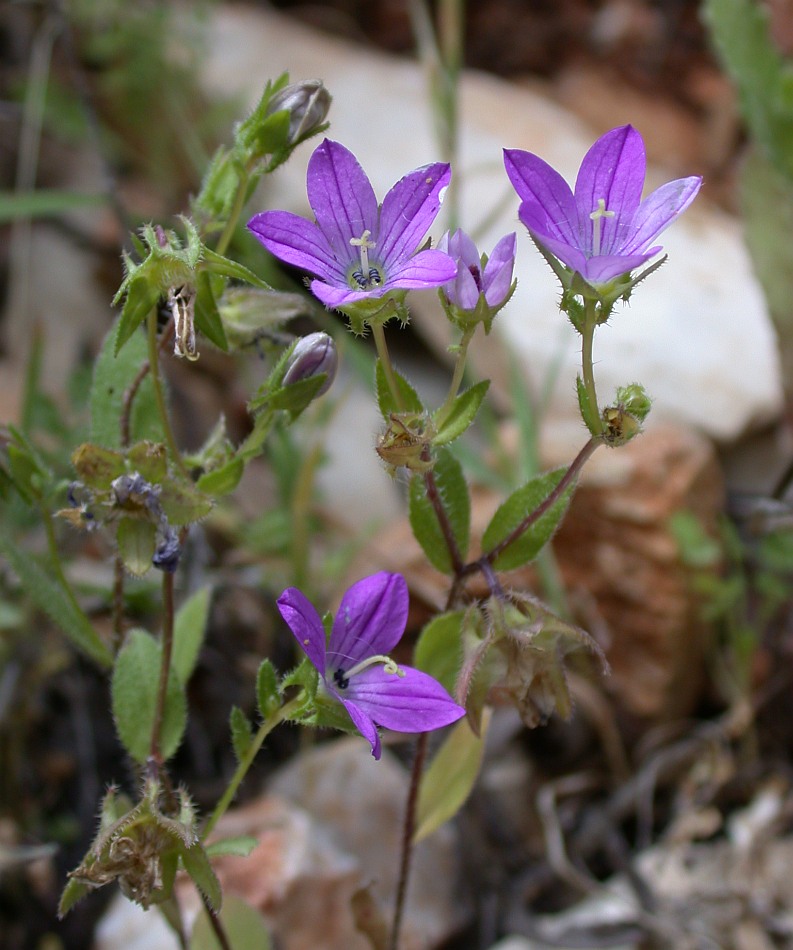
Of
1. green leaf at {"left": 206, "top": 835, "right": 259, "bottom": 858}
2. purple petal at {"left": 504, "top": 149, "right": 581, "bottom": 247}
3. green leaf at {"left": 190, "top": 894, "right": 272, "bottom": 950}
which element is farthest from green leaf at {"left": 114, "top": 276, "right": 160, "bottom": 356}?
green leaf at {"left": 190, "top": 894, "right": 272, "bottom": 950}

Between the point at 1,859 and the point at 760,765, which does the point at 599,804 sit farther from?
the point at 1,859

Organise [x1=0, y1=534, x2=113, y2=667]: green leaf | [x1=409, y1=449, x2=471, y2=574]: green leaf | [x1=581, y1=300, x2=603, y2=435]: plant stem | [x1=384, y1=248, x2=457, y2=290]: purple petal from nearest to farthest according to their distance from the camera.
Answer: [x1=384, y1=248, x2=457, y2=290]: purple petal
[x1=581, y1=300, x2=603, y2=435]: plant stem
[x1=409, y1=449, x2=471, y2=574]: green leaf
[x1=0, y1=534, x2=113, y2=667]: green leaf

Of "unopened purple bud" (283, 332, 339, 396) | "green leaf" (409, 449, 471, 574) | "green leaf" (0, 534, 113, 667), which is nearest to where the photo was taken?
Answer: "unopened purple bud" (283, 332, 339, 396)

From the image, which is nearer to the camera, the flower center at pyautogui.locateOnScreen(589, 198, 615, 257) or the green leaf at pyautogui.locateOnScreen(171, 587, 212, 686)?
the flower center at pyautogui.locateOnScreen(589, 198, 615, 257)

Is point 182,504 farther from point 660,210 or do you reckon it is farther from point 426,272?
point 660,210

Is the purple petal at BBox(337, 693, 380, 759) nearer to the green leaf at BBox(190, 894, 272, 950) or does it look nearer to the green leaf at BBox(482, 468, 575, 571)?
the green leaf at BBox(482, 468, 575, 571)

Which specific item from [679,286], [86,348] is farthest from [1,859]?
[679,286]
